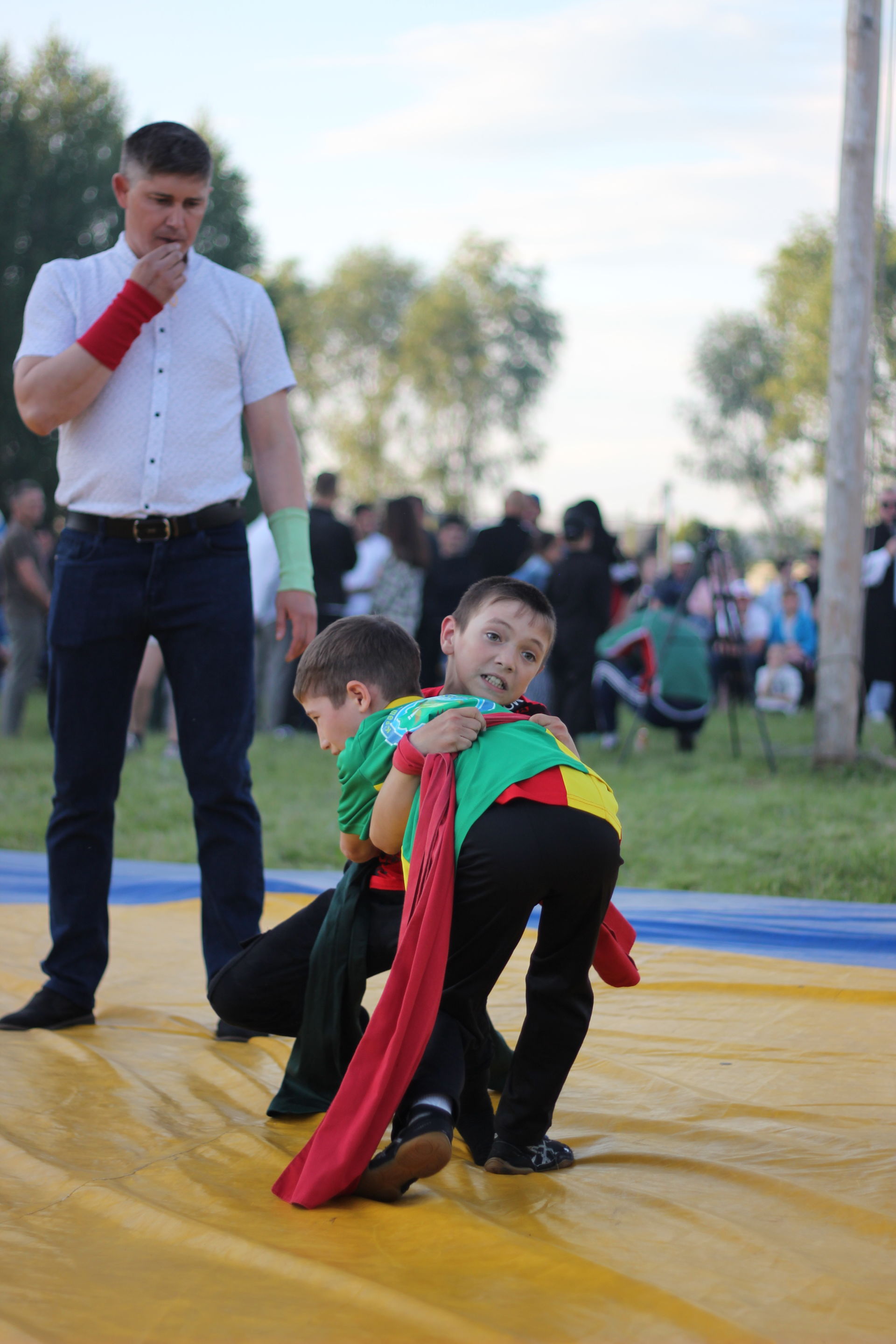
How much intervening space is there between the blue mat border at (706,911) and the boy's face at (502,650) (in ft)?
5.30

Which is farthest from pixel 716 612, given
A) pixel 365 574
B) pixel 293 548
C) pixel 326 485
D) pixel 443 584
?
pixel 293 548

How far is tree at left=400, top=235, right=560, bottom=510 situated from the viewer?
126ft

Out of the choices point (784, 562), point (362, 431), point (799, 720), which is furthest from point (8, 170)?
point (362, 431)

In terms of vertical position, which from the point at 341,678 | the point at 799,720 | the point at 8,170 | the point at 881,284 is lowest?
the point at 799,720

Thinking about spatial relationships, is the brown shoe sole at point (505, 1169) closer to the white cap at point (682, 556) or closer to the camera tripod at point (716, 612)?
the camera tripod at point (716, 612)

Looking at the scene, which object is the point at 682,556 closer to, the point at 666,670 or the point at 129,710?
the point at 666,670

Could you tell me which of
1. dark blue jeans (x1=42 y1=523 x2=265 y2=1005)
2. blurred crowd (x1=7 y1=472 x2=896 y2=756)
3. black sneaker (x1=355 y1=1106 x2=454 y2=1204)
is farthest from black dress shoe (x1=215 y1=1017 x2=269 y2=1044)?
blurred crowd (x1=7 y1=472 x2=896 y2=756)

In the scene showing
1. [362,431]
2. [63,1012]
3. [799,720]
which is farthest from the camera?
[362,431]

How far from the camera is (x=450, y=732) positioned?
183 cm

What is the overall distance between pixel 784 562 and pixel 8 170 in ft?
46.1

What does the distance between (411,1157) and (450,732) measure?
58 centimetres

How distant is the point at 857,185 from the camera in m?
7.24

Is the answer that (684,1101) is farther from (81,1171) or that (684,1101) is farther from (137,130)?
(137,130)

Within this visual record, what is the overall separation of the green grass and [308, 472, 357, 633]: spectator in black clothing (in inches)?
44.7
